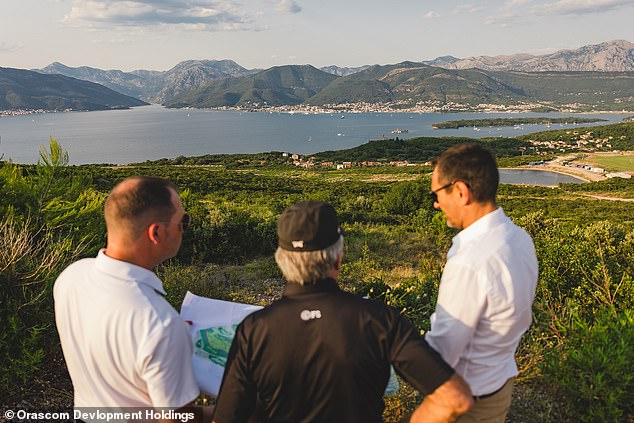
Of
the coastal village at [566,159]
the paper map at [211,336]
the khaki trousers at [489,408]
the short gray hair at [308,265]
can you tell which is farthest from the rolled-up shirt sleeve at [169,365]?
the coastal village at [566,159]

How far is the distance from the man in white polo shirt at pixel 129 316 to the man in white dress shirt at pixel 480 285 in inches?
43.8

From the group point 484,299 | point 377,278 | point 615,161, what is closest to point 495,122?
point 615,161

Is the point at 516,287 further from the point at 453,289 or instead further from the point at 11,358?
the point at 11,358

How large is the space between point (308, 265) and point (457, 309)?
65cm

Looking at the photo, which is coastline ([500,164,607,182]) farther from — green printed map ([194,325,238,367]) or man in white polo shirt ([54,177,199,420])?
man in white polo shirt ([54,177,199,420])

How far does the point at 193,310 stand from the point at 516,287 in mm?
1560

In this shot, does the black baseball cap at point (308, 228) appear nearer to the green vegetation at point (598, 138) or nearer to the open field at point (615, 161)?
the open field at point (615, 161)

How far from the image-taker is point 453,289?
1725 mm

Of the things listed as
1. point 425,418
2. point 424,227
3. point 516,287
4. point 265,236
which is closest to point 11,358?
point 425,418

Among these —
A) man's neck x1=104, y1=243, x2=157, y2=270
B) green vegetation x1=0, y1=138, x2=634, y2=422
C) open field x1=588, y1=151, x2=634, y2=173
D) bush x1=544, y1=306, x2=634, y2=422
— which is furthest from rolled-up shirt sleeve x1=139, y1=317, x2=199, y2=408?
open field x1=588, y1=151, x2=634, y2=173

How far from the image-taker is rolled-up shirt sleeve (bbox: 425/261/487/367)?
170 centimetres

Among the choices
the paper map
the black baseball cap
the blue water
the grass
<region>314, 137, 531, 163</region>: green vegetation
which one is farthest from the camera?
the blue water

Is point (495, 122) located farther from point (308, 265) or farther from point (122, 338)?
point (122, 338)

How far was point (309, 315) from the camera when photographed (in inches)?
62.5
